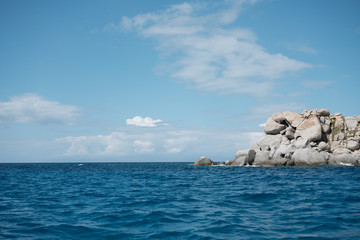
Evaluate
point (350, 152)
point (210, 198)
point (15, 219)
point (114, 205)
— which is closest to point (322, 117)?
point (350, 152)

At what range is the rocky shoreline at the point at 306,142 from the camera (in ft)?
166

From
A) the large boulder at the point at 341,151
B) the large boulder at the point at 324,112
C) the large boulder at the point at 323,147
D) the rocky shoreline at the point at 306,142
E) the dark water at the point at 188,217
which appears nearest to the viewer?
the dark water at the point at 188,217

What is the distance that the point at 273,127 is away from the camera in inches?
2438

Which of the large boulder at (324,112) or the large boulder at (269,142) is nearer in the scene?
the large boulder at (269,142)

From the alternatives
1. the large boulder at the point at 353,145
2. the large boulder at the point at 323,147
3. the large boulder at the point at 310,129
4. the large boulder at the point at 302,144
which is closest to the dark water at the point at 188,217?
the large boulder at the point at 302,144

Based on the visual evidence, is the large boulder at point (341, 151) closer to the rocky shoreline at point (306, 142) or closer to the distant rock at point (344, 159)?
the rocky shoreline at point (306, 142)

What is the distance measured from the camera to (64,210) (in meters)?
12.2

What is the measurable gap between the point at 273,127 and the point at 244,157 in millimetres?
10935

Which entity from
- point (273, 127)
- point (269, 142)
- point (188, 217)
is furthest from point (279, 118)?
point (188, 217)

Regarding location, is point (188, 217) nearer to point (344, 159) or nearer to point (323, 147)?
point (344, 159)

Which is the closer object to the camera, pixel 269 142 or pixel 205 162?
pixel 269 142

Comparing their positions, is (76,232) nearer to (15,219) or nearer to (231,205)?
(15,219)

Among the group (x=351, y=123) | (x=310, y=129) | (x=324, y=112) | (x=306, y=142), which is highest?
(x=324, y=112)

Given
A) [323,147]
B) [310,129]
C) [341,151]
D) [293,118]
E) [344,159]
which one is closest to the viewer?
[344,159]
